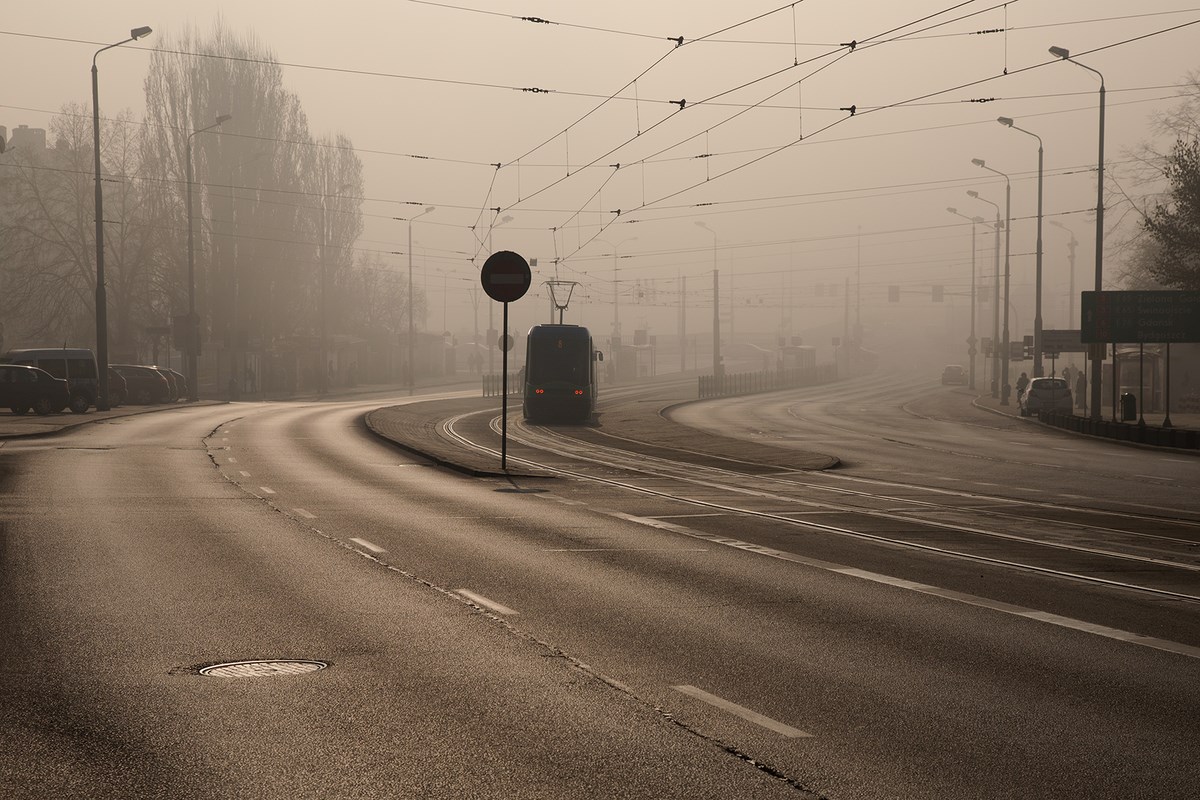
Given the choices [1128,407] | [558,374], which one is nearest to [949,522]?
[558,374]

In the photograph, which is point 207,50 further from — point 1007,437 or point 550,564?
point 550,564

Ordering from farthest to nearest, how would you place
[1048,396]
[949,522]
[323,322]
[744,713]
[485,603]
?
[323,322]
[1048,396]
[949,522]
[485,603]
[744,713]

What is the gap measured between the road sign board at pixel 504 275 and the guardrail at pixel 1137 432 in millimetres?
19472

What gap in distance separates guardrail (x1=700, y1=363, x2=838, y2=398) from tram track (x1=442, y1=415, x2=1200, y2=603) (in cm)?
5379

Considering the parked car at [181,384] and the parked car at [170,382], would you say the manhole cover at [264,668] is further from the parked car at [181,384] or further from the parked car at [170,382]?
the parked car at [181,384]

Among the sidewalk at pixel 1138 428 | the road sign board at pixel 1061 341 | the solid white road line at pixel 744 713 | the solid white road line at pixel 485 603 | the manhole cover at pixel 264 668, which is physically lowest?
the sidewalk at pixel 1138 428

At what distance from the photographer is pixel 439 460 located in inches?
971

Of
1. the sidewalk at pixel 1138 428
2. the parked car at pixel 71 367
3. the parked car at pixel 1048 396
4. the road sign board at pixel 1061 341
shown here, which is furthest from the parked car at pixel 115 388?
the road sign board at pixel 1061 341

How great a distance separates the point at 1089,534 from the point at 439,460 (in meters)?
13.3

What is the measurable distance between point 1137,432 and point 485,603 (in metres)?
30.3

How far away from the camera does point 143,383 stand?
5328cm

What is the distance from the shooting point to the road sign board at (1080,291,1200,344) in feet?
127

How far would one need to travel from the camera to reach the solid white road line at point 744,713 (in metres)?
6.08

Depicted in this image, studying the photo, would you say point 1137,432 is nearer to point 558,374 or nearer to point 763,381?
point 558,374
